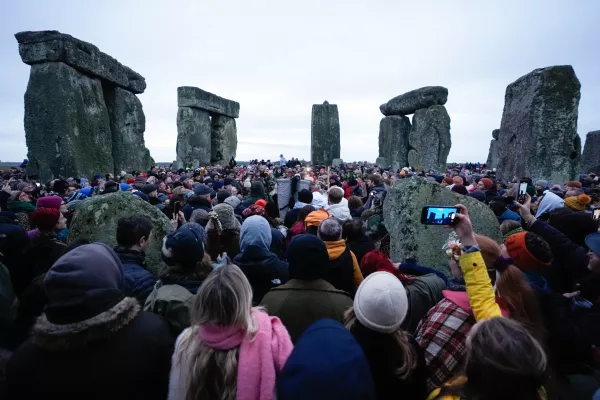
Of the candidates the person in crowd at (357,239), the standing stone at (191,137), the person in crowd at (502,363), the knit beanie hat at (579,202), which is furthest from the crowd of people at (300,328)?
the standing stone at (191,137)

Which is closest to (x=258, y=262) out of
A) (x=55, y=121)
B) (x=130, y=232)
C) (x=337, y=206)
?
(x=130, y=232)

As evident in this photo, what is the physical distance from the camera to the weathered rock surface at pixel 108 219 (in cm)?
338

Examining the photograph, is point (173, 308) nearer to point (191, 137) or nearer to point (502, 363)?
point (502, 363)

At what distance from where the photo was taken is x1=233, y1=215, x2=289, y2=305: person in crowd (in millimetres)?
2686

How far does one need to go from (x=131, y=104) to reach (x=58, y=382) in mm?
A: 13518

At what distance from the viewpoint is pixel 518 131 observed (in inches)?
376

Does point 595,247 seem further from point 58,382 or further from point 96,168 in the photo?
point 96,168

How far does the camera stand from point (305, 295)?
6.40 ft

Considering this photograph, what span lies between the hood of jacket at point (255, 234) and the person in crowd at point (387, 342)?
1.39 m

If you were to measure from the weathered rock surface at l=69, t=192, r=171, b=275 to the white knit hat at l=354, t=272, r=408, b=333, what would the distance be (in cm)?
256

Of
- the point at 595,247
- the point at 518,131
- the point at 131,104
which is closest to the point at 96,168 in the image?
the point at 131,104

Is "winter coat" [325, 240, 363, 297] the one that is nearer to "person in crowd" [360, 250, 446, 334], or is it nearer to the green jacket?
"person in crowd" [360, 250, 446, 334]

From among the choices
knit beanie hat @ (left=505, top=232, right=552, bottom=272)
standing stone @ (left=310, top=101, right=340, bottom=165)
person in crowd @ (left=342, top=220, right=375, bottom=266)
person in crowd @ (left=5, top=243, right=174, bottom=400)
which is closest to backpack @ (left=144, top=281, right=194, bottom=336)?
person in crowd @ (left=5, top=243, right=174, bottom=400)

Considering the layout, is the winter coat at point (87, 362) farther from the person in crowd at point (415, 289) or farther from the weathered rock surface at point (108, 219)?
the weathered rock surface at point (108, 219)
